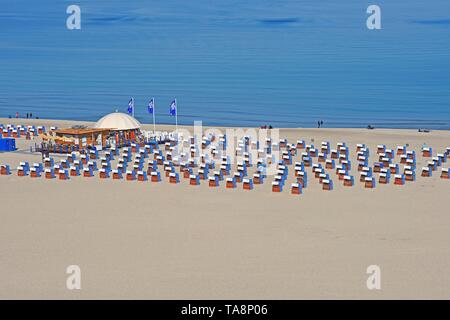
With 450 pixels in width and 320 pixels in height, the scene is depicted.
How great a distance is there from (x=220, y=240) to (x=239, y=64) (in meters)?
73.3

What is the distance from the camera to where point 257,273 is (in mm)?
18141

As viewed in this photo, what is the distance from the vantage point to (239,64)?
9319 centimetres

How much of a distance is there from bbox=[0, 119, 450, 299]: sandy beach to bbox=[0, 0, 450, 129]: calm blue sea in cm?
2873

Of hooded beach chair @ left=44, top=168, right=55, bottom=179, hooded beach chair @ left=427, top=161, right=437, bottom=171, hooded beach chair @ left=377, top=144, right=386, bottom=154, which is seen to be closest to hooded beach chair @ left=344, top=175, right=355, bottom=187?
hooded beach chair @ left=427, top=161, right=437, bottom=171

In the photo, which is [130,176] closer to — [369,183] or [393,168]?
[369,183]

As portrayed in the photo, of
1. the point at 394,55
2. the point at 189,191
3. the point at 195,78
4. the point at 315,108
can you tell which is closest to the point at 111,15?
the point at 394,55

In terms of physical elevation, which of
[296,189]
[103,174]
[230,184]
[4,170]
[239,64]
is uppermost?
[239,64]

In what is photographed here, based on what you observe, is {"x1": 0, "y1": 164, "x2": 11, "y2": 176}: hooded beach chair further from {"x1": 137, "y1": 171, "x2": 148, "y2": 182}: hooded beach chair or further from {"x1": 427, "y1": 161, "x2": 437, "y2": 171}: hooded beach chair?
{"x1": 427, "y1": 161, "x2": 437, "y2": 171}: hooded beach chair

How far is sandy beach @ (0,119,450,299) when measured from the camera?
17.3 meters

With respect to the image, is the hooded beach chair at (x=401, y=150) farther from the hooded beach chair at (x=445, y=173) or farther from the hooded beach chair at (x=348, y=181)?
the hooded beach chair at (x=348, y=181)

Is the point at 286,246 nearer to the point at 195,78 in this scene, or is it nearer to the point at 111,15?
the point at 195,78

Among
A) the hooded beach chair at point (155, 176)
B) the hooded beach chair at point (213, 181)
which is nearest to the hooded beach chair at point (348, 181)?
the hooded beach chair at point (213, 181)

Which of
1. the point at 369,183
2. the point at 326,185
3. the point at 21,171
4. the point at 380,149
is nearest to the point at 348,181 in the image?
the point at 369,183

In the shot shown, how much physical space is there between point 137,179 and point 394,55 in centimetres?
7627
